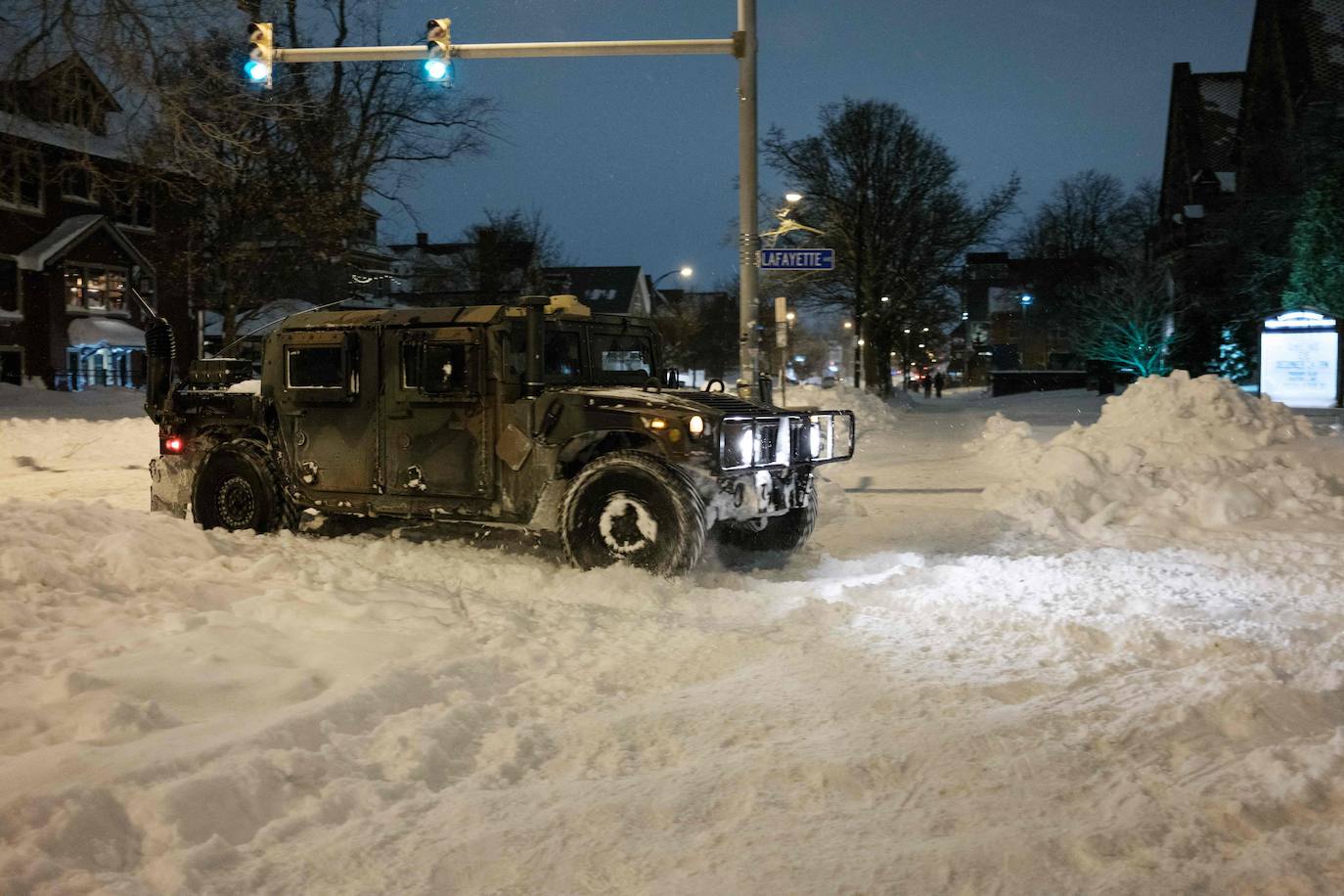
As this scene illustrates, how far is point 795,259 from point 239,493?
6.80 meters

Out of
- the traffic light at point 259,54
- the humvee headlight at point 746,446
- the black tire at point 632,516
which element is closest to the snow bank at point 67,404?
the traffic light at point 259,54

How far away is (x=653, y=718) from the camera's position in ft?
17.3

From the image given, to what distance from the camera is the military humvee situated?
8.26 meters

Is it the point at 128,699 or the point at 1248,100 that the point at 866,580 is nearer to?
the point at 128,699

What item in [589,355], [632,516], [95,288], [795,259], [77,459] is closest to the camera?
[632,516]

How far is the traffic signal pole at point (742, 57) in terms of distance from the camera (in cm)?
1276

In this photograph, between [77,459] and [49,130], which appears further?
[77,459]

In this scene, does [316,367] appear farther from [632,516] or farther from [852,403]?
[852,403]

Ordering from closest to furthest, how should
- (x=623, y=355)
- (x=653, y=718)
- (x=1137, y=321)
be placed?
(x=653, y=718) < (x=623, y=355) < (x=1137, y=321)

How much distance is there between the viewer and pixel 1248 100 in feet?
156

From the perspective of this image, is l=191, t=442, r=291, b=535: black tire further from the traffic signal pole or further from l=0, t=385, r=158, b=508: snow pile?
the traffic signal pole

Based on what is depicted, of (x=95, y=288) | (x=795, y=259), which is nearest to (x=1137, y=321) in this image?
(x=795, y=259)

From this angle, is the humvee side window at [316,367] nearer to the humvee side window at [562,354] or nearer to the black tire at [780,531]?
the humvee side window at [562,354]

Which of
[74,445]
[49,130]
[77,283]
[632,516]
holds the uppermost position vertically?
[49,130]
